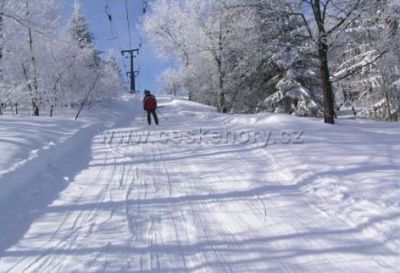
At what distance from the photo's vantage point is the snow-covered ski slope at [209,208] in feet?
16.3

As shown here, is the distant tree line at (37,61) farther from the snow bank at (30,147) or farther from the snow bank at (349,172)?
the snow bank at (349,172)

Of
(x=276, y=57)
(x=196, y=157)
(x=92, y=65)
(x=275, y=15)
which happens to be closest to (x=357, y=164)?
(x=196, y=157)

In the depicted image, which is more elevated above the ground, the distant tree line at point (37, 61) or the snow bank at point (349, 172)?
the distant tree line at point (37, 61)

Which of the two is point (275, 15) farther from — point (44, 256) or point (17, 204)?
point (44, 256)

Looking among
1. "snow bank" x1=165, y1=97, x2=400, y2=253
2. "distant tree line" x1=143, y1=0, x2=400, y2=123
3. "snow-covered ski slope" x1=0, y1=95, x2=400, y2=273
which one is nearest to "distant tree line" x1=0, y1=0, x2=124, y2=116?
"distant tree line" x1=143, y1=0, x2=400, y2=123

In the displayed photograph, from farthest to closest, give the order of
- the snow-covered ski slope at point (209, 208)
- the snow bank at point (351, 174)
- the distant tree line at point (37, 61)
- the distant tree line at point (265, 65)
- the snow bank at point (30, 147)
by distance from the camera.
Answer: the distant tree line at point (37, 61) → the distant tree line at point (265, 65) → the snow bank at point (30, 147) → the snow bank at point (351, 174) → the snow-covered ski slope at point (209, 208)

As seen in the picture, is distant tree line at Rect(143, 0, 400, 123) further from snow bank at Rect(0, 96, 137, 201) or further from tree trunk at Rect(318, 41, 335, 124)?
snow bank at Rect(0, 96, 137, 201)

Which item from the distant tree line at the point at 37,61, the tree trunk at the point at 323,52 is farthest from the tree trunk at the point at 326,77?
the distant tree line at the point at 37,61

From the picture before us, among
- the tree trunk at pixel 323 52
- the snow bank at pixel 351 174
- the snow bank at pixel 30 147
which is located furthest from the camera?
the tree trunk at pixel 323 52

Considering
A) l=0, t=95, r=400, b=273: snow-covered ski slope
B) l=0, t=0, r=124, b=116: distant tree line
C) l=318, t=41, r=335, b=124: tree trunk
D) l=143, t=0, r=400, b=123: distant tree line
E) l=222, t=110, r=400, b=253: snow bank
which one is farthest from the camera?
l=0, t=0, r=124, b=116: distant tree line

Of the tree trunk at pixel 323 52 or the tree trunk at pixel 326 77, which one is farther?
the tree trunk at pixel 326 77

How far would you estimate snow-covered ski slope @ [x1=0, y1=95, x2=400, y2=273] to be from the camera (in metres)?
4.96

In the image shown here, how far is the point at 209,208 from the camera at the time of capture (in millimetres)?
6703

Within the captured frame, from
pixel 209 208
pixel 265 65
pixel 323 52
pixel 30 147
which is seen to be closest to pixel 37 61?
pixel 265 65
